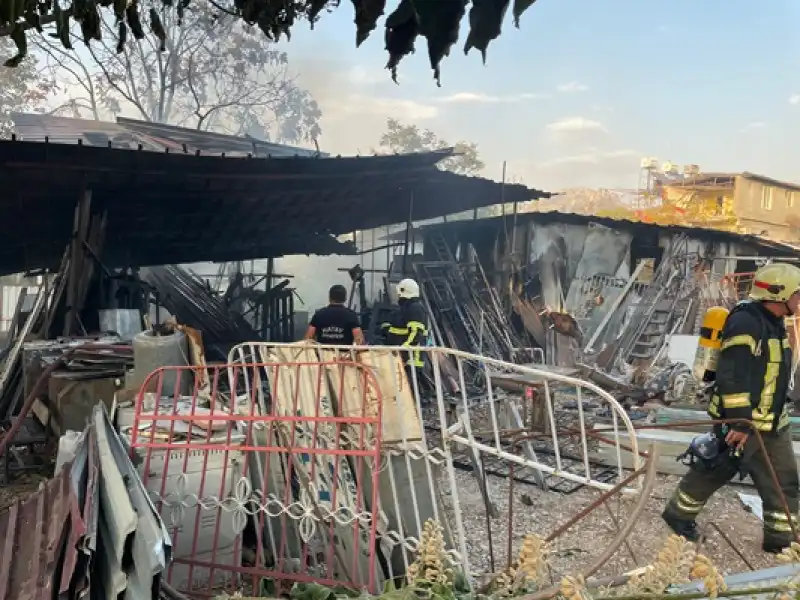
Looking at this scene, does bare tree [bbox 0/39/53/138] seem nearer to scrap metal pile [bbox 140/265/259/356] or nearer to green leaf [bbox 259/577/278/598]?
scrap metal pile [bbox 140/265/259/356]

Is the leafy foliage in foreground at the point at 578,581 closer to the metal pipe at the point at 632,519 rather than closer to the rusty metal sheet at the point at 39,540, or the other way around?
the metal pipe at the point at 632,519

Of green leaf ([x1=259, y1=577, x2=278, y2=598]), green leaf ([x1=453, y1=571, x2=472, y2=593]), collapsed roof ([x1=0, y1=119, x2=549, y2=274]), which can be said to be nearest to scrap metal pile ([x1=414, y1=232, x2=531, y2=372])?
collapsed roof ([x1=0, y1=119, x2=549, y2=274])

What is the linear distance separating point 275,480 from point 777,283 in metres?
3.37

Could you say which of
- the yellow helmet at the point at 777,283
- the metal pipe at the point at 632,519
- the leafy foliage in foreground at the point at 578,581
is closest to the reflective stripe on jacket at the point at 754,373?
the yellow helmet at the point at 777,283

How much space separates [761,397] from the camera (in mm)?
4129

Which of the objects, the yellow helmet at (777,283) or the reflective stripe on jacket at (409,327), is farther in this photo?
the reflective stripe on jacket at (409,327)

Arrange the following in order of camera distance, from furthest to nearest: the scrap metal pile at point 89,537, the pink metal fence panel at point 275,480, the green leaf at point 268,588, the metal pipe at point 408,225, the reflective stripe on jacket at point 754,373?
the metal pipe at point 408,225, the reflective stripe on jacket at point 754,373, the green leaf at point 268,588, the pink metal fence panel at point 275,480, the scrap metal pile at point 89,537

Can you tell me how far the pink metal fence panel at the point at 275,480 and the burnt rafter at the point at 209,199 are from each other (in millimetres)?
4677

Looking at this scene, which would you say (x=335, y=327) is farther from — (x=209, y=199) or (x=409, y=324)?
(x=209, y=199)

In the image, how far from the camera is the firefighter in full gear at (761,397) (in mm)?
4117

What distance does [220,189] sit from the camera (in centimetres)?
907

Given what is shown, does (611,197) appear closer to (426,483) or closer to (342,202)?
(342,202)

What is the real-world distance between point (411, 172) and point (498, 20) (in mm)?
8643

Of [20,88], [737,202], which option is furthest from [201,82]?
[737,202]
